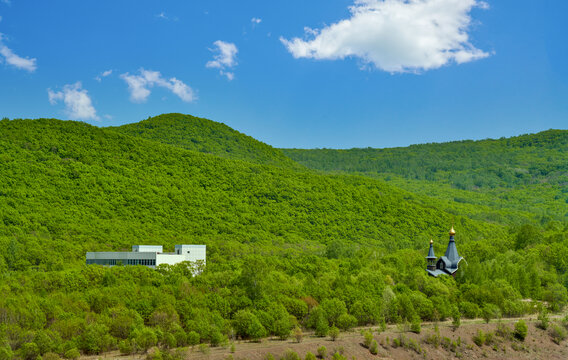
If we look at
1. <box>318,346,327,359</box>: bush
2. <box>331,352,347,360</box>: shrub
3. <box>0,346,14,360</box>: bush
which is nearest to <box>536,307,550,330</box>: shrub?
<box>331,352,347,360</box>: shrub

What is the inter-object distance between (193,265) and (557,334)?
2103 inches

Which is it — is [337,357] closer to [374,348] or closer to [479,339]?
[374,348]

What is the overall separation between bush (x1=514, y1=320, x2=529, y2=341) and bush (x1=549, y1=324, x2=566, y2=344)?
14.3ft

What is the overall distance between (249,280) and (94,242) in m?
54.5

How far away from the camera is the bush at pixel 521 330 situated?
76.5 metres

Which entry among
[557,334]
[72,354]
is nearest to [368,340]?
[557,334]

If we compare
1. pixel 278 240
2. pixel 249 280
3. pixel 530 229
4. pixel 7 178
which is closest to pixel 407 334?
pixel 249 280

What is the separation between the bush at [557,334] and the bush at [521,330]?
436cm

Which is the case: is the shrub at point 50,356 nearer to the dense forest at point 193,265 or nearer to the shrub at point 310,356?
the dense forest at point 193,265

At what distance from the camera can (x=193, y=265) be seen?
98.6 meters

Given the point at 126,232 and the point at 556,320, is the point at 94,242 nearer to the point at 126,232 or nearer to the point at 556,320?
the point at 126,232

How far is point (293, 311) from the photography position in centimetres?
7312

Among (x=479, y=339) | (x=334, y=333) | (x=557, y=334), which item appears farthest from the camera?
(x=557, y=334)

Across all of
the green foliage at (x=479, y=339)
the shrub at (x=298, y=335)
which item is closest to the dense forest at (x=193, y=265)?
the shrub at (x=298, y=335)
